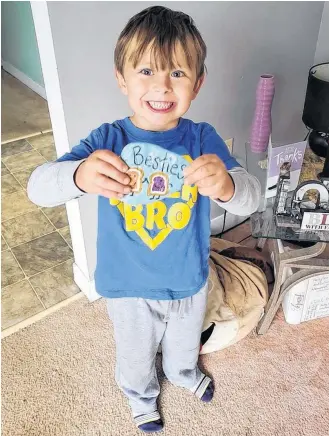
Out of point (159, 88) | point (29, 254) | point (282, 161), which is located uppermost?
point (159, 88)

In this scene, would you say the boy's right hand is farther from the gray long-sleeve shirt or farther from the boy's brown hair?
the boy's brown hair

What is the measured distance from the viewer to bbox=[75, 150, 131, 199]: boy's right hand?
73 cm

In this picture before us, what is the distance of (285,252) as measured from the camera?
130 cm

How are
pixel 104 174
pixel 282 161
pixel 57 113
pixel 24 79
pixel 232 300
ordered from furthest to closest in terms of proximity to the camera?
pixel 24 79 < pixel 232 300 < pixel 282 161 < pixel 57 113 < pixel 104 174

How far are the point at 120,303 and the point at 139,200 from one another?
29cm

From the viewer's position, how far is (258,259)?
1.60 meters

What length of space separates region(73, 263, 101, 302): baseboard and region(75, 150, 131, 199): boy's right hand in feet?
2.63

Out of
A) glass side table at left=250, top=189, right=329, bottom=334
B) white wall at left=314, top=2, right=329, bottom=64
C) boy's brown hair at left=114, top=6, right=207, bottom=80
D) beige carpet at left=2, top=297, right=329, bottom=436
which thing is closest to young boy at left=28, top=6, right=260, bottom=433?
boy's brown hair at left=114, top=6, right=207, bottom=80

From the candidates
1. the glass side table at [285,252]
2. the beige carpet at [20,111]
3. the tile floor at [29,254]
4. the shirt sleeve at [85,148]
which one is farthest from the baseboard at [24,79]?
the shirt sleeve at [85,148]

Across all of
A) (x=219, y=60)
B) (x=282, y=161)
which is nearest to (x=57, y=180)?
(x=282, y=161)

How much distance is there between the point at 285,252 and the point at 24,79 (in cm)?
281

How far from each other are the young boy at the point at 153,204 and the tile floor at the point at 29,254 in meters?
0.52

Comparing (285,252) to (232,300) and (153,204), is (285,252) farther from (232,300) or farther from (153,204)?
(153,204)

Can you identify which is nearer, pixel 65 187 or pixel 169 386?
pixel 65 187
